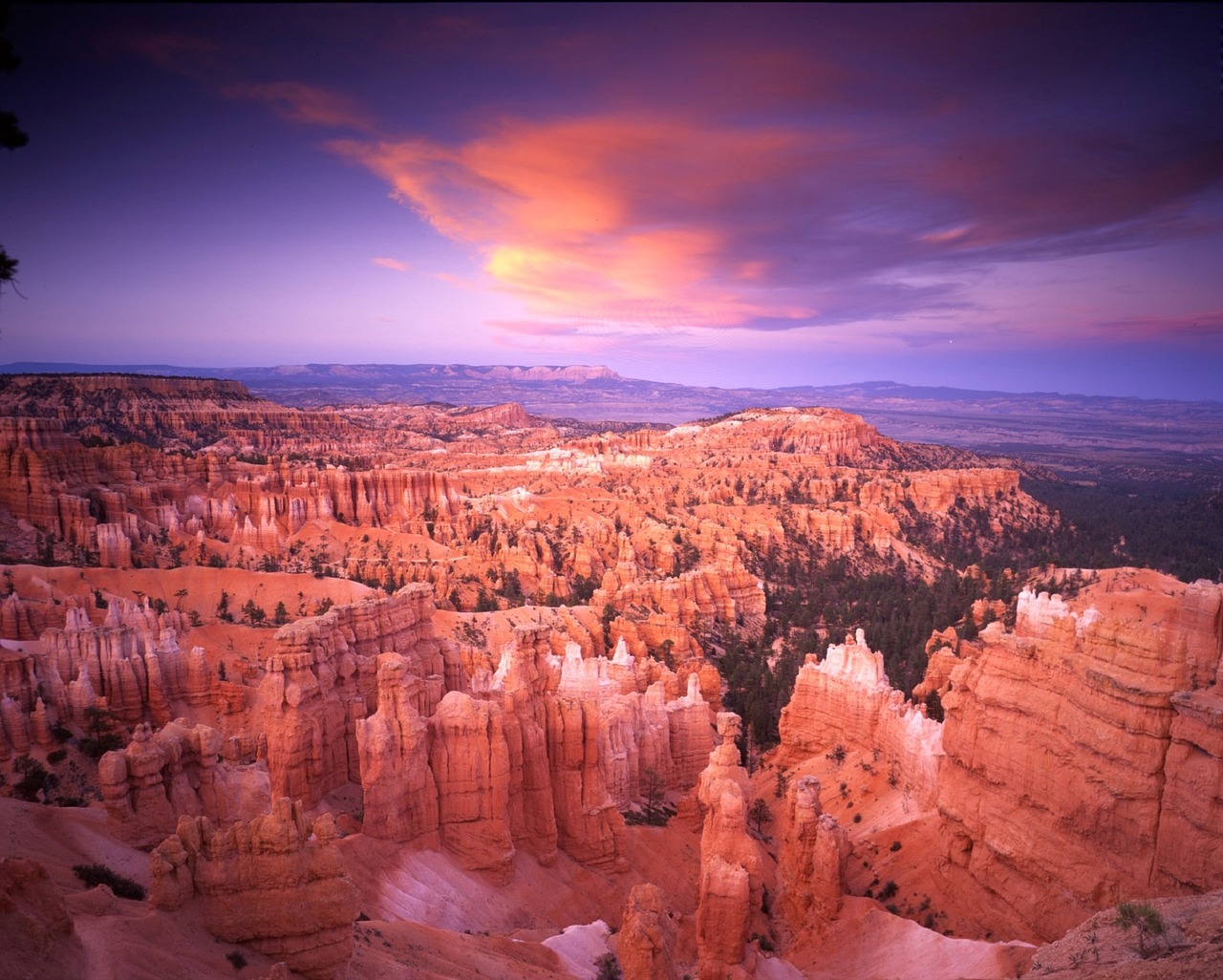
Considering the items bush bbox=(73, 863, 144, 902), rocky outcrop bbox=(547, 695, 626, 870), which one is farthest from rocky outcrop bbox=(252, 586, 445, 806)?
bush bbox=(73, 863, 144, 902)

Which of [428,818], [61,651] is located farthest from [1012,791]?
[61,651]

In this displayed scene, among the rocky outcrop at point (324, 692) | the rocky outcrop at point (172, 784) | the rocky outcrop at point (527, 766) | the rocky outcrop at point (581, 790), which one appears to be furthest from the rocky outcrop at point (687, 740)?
the rocky outcrop at point (172, 784)

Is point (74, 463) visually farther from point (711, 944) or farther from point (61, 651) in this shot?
point (711, 944)

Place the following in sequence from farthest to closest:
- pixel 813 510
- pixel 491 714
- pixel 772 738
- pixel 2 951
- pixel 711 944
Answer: pixel 813 510 → pixel 772 738 → pixel 491 714 → pixel 711 944 → pixel 2 951

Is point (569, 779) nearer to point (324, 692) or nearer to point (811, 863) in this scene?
point (811, 863)

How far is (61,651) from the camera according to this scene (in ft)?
81.4

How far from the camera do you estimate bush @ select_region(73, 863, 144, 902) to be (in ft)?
39.3

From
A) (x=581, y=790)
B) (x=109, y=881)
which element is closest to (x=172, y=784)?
(x=109, y=881)

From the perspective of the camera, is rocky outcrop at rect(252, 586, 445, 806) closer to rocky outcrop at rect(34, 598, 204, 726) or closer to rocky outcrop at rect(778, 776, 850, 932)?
rocky outcrop at rect(34, 598, 204, 726)

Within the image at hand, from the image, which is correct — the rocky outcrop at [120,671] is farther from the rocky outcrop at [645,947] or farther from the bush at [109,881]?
the rocky outcrop at [645,947]

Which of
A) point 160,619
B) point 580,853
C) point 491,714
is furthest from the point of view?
point 160,619

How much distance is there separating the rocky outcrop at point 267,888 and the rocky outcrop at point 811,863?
11439 mm

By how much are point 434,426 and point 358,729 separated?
496ft

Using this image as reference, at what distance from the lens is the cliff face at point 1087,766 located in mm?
12125
